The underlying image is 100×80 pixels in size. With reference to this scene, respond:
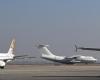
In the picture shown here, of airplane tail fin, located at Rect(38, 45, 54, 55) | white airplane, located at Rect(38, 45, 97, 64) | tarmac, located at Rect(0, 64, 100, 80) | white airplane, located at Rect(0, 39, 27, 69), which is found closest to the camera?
tarmac, located at Rect(0, 64, 100, 80)

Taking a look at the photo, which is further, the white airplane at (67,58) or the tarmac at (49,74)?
the white airplane at (67,58)

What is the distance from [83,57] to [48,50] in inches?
758

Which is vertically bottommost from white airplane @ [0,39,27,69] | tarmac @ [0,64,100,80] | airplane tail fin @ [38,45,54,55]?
tarmac @ [0,64,100,80]

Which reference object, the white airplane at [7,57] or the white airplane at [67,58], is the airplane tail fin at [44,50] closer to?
the white airplane at [67,58]

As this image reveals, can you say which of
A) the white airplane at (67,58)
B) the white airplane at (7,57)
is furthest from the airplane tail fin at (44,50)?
the white airplane at (7,57)

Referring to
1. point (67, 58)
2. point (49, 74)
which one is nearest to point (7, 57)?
point (49, 74)

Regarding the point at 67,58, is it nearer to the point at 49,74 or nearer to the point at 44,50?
the point at 44,50

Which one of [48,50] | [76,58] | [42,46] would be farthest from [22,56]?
[76,58]

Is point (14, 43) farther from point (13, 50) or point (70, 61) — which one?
point (70, 61)

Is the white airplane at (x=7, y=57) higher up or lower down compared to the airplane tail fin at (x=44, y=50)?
lower down

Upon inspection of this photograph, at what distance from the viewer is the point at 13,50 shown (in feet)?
373

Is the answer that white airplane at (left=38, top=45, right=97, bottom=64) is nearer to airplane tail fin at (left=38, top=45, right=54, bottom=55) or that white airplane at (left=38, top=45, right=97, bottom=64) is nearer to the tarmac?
airplane tail fin at (left=38, top=45, right=54, bottom=55)

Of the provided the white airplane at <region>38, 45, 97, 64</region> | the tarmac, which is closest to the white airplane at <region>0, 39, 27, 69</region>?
the tarmac

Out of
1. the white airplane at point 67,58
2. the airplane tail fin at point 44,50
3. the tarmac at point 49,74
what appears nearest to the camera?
the tarmac at point 49,74
